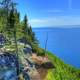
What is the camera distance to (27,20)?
67750 mm

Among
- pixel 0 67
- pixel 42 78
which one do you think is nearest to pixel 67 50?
pixel 42 78

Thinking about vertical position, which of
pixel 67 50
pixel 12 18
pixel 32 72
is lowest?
pixel 67 50

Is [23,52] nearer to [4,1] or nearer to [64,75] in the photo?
[4,1]

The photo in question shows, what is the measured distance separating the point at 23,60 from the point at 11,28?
18.7 ft

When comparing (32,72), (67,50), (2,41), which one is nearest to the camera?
(32,72)

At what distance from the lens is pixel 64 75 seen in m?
65.8

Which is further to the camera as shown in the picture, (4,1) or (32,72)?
(4,1)

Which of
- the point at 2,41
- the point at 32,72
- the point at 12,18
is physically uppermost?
the point at 12,18

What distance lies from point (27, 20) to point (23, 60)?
19.8m

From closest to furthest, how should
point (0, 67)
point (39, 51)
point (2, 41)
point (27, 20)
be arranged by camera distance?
point (0, 67) → point (2, 41) → point (39, 51) → point (27, 20)

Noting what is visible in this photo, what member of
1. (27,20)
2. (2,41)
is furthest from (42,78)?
(27,20)

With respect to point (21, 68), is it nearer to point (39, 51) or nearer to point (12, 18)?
point (12, 18)

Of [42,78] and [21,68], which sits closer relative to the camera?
[21,68]

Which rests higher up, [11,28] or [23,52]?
[11,28]
